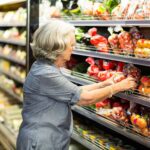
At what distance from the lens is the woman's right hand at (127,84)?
2217 millimetres

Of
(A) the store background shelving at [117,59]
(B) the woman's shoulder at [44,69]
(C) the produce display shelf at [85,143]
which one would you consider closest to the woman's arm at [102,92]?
(A) the store background shelving at [117,59]

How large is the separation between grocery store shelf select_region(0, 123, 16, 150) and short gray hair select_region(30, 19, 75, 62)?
2216 millimetres

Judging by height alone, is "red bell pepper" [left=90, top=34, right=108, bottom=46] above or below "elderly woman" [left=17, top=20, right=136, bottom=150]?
above

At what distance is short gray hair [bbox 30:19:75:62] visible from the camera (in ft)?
7.09

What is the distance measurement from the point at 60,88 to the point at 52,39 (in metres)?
0.33

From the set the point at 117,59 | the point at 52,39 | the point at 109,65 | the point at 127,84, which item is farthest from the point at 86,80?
the point at 52,39

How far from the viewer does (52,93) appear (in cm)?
221

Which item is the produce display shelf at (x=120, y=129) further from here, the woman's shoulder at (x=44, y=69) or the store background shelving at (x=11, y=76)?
the store background shelving at (x=11, y=76)

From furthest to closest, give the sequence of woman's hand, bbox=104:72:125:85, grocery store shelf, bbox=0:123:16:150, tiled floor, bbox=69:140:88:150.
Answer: grocery store shelf, bbox=0:123:16:150 < tiled floor, bbox=69:140:88:150 < woman's hand, bbox=104:72:125:85

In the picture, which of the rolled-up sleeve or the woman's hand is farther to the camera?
the woman's hand

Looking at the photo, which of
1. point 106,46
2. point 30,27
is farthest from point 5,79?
point 106,46

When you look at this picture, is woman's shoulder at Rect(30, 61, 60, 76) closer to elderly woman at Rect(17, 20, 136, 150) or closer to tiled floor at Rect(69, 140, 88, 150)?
elderly woman at Rect(17, 20, 136, 150)

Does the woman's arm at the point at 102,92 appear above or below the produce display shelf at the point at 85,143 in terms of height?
above

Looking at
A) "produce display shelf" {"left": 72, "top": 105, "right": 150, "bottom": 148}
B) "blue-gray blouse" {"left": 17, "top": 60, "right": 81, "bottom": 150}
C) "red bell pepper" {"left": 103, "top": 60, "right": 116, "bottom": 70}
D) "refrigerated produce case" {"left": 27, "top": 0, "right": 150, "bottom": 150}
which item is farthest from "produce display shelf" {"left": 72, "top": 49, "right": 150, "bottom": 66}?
"produce display shelf" {"left": 72, "top": 105, "right": 150, "bottom": 148}
